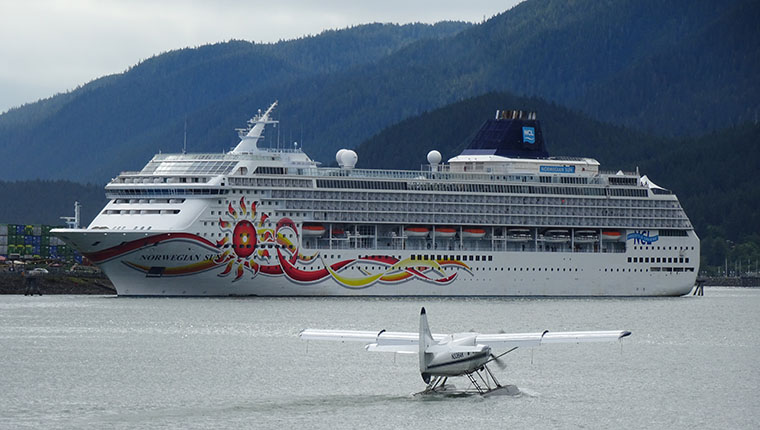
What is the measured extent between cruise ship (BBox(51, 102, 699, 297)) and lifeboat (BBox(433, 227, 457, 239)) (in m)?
0.15

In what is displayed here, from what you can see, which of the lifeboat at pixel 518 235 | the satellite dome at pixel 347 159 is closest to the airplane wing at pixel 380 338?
the satellite dome at pixel 347 159

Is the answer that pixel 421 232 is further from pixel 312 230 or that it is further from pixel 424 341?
pixel 424 341

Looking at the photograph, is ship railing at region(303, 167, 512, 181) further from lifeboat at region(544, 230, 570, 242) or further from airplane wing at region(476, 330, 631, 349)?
airplane wing at region(476, 330, 631, 349)

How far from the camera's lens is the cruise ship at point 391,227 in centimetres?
8638

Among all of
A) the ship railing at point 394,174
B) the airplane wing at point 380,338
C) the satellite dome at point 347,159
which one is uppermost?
the satellite dome at point 347,159

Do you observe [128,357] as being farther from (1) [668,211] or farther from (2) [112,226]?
(1) [668,211]

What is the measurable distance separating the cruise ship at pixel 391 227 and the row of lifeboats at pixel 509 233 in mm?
93

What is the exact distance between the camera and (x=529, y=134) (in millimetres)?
103875

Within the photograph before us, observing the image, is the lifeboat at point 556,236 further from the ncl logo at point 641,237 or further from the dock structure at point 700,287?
the dock structure at point 700,287

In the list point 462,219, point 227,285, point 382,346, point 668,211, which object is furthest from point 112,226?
point 382,346

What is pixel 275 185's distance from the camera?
90.5 meters

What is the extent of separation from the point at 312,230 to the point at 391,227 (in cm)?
577

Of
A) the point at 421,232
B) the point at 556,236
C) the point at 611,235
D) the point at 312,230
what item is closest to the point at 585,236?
the point at 611,235

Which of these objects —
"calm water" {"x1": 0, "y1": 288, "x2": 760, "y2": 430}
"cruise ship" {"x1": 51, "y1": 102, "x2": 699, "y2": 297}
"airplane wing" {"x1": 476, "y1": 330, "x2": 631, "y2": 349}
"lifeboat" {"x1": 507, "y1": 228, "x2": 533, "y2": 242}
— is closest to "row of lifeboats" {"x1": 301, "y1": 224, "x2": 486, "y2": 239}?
"cruise ship" {"x1": 51, "y1": 102, "x2": 699, "y2": 297}
